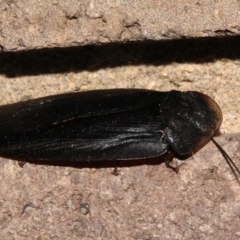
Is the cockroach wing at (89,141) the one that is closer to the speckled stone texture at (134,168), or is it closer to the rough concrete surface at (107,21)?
the speckled stone texture at (134,168)

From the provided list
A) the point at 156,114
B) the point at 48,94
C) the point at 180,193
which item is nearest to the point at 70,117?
the point at 48,94

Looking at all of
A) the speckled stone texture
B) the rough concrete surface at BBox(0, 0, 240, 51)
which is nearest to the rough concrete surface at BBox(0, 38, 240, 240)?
the speckled stone texture

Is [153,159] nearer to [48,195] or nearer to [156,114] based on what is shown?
[156,114]

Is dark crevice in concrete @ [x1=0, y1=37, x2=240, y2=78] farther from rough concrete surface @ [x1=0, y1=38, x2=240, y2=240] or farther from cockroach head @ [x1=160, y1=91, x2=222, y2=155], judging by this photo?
cockroach head @ [x1=160, y1=91, x2=222, y2=155]

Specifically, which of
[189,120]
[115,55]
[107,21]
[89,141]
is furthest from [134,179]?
[107,21]

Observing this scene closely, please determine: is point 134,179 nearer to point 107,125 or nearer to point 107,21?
point 107,125
